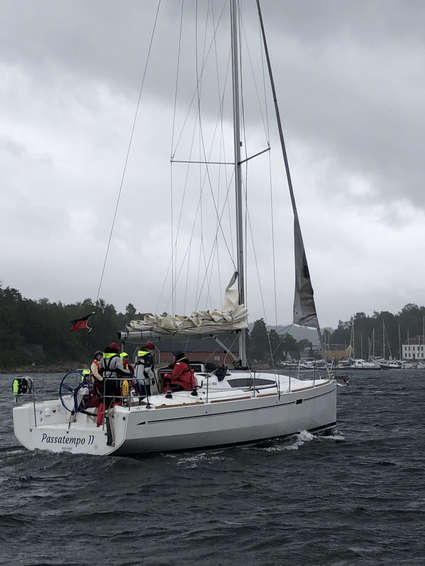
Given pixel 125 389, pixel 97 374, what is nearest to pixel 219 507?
pixel 125 389

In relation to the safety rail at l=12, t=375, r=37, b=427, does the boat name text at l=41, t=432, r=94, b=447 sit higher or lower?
lower

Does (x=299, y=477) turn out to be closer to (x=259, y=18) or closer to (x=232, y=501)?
(x=232, y=501)

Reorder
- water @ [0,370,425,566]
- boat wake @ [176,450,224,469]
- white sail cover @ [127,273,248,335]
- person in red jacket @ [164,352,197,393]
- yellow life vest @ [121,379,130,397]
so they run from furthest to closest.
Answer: white sail cover @ [127,273,248,335], person in red jacket @ [164,352,197,393], yellow life vest @ [121,379,130,397], boat wake @ [176,450,224,469], water @ [0,370,425,566]

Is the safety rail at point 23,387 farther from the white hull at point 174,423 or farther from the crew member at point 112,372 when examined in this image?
the crew member at point 112,372

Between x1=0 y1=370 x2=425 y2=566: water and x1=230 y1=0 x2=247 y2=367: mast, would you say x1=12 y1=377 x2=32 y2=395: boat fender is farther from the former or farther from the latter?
x1=230 y1=0 x2=247 y2=367: mast

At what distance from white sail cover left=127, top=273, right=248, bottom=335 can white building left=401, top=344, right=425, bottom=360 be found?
18337cm

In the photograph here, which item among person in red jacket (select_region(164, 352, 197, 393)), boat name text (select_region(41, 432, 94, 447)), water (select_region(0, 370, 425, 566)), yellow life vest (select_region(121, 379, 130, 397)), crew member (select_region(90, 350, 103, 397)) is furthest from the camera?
person in red jacket (select_region(164, 352, 197, 393))

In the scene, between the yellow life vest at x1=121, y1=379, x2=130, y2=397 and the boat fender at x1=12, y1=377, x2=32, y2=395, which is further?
the boat fender at x1=12, y1=377, x2=32, y2=395

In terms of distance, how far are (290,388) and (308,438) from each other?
142cm

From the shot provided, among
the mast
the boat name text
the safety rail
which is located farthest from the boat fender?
the mast

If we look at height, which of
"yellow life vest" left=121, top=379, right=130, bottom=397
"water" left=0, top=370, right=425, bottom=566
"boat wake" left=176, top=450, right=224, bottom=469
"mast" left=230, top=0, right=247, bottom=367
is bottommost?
"water" left=0, top=370, right=425, bottom=566

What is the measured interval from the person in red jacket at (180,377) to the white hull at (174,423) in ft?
1.34

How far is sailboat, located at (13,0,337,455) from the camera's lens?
556 inches

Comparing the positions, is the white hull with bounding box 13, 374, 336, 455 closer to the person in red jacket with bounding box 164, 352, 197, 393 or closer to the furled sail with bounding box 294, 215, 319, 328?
the person in red jacket with bounding box 164, 352, 197, 393
